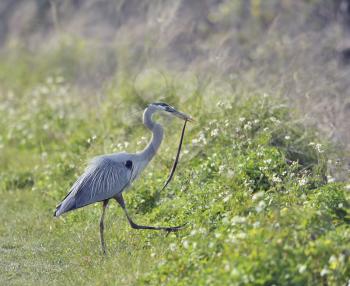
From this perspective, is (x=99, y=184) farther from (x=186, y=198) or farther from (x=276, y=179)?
(x=276, y=179)

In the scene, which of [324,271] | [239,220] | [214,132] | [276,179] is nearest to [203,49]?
[214,132]

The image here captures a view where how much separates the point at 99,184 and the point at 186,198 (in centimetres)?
94

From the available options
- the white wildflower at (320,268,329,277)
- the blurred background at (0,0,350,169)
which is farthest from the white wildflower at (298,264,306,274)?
the blurred background at (0,0,350,169)

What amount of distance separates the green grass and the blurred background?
0.49 metres

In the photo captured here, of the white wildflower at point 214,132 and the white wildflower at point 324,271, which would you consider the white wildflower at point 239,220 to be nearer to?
the white wildflower at point 324,271

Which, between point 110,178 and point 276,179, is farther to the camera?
point 110,178

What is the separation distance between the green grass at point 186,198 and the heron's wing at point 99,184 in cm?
48

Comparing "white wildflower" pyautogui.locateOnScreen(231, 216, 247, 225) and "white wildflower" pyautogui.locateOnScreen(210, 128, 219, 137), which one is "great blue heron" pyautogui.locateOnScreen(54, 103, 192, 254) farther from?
"white wildflower" pyautogui.locateOnScreen(231, 216, 247, 225)

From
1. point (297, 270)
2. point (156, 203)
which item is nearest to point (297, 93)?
point (156, 203)

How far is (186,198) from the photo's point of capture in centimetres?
858

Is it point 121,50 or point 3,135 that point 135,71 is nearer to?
point 121,50

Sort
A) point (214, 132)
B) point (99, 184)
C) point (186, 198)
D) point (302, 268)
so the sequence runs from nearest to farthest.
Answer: point (302, 268) → point (99, 184) → point (186, 198) → point (214, 132)

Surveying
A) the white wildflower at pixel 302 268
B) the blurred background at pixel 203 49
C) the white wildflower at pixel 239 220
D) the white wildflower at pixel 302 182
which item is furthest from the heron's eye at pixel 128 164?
the white wildflower at pixel 302 268

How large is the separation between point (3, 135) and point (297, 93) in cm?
530
